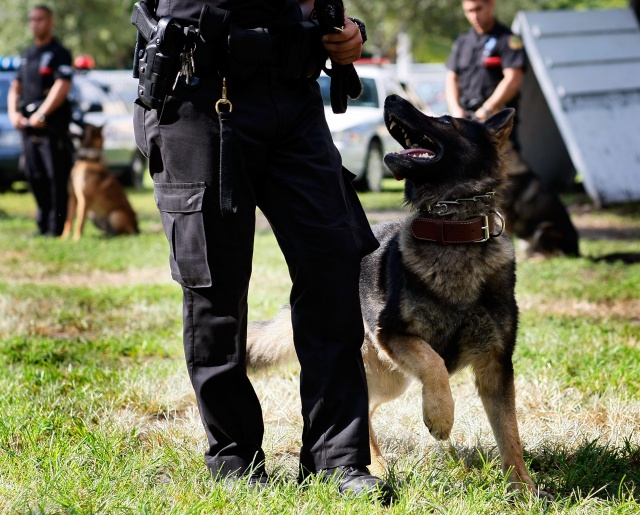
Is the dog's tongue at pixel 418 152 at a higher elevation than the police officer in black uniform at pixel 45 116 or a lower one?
higher

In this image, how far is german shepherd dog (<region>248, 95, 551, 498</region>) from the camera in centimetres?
319

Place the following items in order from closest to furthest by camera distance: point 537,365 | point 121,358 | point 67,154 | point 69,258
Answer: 1. point 537,365
2. point 121,358
3. point 69,258
4. point 67,154

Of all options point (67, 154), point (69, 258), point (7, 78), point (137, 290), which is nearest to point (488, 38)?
point (137, 290)

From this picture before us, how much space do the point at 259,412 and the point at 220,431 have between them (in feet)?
0.48

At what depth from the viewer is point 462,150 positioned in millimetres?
3471

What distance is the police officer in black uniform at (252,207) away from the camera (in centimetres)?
277

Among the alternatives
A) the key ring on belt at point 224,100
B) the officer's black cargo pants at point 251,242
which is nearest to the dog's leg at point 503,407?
the officer's black cargo pants at point 251,242

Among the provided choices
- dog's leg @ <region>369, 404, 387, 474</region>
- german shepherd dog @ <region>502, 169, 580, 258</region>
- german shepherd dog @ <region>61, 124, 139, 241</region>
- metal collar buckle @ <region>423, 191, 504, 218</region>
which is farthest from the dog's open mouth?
german shepherd dog @ <region>61, 124, 139, 241</region>

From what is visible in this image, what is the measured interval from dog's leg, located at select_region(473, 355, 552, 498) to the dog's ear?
0.92 m

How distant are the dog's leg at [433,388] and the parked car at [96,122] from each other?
13052 millimetres

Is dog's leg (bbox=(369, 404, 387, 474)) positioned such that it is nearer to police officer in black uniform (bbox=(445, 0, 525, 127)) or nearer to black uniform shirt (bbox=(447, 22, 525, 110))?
police officer in black uniform (bbox=(445, 0, 525, 127))

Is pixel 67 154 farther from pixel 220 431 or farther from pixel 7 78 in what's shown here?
pixel 220 431

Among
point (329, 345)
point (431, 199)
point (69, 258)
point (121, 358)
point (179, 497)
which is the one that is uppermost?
point (431, 199)

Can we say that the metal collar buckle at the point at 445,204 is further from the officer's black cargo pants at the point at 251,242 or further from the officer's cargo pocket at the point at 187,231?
the officer's cargo pocket at the point at 187,231
